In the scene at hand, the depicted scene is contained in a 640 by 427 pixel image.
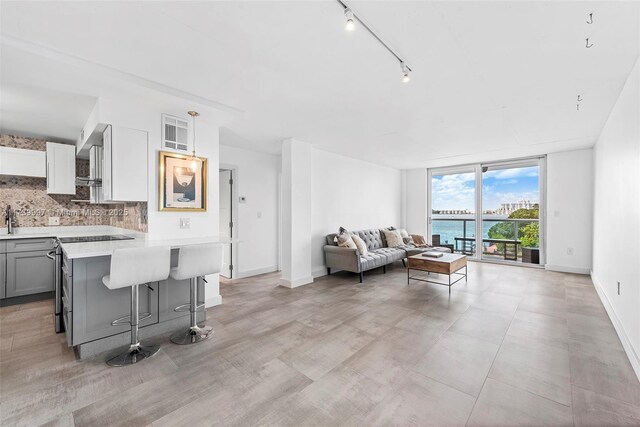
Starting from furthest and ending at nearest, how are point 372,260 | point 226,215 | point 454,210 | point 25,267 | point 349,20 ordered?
point 454,210, point 226,215, point 372,260, point 25,267, point 349,20

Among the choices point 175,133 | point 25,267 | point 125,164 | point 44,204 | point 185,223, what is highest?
point 175,133

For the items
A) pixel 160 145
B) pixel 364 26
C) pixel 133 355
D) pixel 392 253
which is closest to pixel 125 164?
pixel 160 145

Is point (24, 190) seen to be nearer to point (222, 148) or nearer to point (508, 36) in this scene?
point (222, 148)

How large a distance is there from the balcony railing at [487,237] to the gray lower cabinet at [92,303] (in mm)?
7217

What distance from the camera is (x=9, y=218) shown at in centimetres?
410

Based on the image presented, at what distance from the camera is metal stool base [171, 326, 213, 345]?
266 centimetres

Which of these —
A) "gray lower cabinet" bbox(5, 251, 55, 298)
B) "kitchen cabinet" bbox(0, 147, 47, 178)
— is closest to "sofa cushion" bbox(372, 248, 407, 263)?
"gray lower cabinet" bbox(5, 251, 55, 298)

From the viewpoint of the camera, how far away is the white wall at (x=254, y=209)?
5.17m

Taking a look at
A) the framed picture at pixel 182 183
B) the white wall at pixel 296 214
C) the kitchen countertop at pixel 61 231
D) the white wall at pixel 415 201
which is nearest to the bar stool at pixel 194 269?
the framed picture at pixel 182 183

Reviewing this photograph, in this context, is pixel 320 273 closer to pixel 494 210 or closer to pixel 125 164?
pixel 125 164

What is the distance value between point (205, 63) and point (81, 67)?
3.36 ft

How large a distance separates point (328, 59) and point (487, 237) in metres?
6.42

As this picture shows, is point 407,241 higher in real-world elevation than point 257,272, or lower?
higher

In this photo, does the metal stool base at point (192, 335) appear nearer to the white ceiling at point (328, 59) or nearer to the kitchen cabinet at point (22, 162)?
the white ceiling at point (328, 59)
